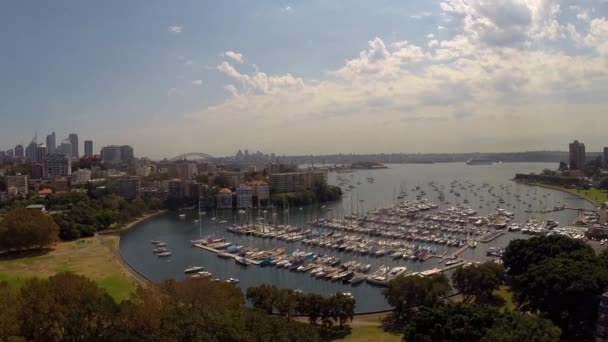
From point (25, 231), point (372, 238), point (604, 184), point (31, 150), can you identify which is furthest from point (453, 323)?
point (31, 150)

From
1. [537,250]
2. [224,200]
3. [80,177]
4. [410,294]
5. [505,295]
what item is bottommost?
[505,295]

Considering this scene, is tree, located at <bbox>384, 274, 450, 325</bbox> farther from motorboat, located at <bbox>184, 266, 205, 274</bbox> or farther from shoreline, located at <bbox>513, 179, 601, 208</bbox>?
shoreline, located at <bbox>513, 179, 601, 208</bbox>

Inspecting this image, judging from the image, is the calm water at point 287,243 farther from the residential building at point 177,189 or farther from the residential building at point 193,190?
the residential building at point 177,189

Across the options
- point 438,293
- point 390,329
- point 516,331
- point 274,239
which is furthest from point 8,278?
point 516,331

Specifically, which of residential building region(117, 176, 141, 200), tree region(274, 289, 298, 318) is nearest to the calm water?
tree region(274, 289, 298, 318)

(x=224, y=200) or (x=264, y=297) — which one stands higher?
(x=224, y=200)

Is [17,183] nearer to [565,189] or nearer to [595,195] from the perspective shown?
[595,195]
